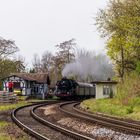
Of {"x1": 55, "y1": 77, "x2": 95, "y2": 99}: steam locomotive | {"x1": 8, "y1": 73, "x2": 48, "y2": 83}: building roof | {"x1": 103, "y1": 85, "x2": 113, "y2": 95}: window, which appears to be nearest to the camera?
{"x1": 103, "y1": 85, "x2": 113, "y2": 95}: window

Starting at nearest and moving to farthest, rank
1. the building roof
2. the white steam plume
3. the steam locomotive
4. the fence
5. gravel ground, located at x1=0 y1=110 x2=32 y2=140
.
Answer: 1. gravel ground, located at x1=0 y1=110 x2=32 y2=140
2. the fence
3. the steam locomotive
4. the building roof
5. the white steam plume

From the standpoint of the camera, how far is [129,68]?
172ft

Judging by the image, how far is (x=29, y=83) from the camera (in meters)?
69.5

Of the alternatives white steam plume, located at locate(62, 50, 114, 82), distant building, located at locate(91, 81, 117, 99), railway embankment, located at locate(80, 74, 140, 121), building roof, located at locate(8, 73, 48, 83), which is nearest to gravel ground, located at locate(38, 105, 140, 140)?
railway embankment, located at locate(80, 74, 140, 121)

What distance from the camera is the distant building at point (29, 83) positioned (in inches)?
2680

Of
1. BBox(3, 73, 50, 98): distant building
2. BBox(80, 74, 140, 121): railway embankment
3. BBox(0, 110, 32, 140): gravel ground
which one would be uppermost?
BBox(3, 73, 50, 98): distant building

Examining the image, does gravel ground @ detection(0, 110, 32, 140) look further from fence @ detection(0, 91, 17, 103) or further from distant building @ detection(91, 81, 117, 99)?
distant building @ detection(91, 81, 117, 99)

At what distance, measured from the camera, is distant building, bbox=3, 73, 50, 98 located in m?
68.1

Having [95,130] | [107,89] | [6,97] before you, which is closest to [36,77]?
[107,89]

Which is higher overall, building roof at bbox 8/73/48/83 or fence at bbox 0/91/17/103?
building roof at bbox 8/73/48/83

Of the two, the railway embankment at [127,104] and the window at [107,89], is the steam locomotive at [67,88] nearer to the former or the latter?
the window at [107,89]

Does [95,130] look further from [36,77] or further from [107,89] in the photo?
[36,77]

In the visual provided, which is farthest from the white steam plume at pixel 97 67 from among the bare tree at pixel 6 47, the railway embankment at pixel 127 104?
the railway embankment at pixel 127 104

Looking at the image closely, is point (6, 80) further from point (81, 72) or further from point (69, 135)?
point (69, 135)
